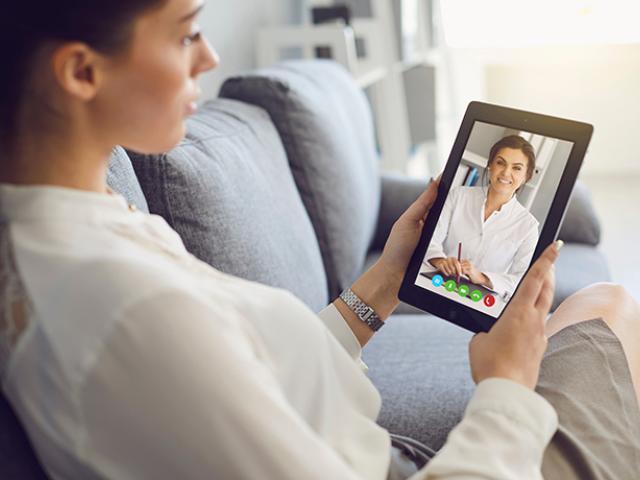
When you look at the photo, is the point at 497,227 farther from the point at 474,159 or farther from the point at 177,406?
the point at 177,406

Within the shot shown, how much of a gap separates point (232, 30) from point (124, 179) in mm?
1629

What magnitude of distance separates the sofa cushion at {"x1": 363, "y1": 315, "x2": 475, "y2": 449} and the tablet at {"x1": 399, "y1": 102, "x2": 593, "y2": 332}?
22 cm

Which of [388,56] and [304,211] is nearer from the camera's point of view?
[304,211]

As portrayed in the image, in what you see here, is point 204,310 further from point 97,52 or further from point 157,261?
point 97,52

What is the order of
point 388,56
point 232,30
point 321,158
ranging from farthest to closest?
point 388,56, point 232,30, point 321,158

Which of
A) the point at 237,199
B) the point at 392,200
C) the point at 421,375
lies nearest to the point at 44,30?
the point at 237,199

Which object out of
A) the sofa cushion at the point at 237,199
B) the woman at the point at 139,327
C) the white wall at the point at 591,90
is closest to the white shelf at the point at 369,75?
the sofa cushion at the point at 237,199

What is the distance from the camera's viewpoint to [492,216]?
1093mm

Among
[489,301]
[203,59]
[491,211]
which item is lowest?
[489,301]

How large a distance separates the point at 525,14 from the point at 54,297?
4227 mm

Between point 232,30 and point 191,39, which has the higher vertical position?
point 191,39

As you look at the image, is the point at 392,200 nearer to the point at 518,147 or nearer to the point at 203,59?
the point at 518,147

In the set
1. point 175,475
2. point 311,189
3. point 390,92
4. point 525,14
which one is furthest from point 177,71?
point 525,14

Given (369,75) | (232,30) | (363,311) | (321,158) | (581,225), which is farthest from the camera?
(369,75)
